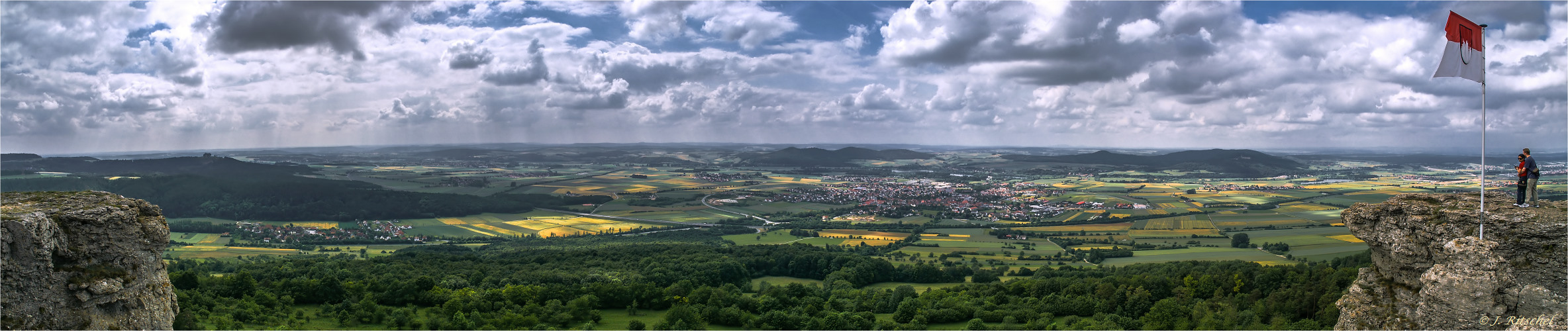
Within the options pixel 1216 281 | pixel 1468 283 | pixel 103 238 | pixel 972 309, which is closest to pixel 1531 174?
pixel 1468 283

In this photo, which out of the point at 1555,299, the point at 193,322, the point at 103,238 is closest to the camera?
the point at 1555,299

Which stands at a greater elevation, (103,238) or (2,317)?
(103,238)

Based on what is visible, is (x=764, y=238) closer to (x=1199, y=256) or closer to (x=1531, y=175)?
(x=1199, y=256)

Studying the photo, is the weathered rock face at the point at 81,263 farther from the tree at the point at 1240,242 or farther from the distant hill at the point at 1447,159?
the distant hill at the point at 1447,159

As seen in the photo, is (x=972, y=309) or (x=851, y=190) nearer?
(x=972, y=309)

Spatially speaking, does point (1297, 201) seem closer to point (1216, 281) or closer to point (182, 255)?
point (1216, 281)

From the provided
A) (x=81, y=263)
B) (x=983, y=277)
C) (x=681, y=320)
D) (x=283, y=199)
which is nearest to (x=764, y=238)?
(x=983, y=277)

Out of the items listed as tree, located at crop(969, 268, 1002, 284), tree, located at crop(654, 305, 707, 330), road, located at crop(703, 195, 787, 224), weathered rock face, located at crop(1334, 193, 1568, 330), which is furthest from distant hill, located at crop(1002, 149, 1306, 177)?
weathered rock face, located at crop(1334, 193, 1568, 330)
